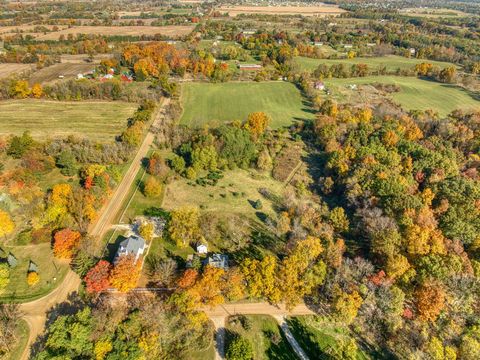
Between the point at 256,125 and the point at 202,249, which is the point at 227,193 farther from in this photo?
the point at 256,125

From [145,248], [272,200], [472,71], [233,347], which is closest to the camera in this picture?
[233,347]

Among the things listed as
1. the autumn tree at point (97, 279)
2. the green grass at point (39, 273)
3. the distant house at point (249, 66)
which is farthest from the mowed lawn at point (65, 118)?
the distant house at point (249, 66)

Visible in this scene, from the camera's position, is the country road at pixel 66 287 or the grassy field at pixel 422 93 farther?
the grassy field at pixel 422 93

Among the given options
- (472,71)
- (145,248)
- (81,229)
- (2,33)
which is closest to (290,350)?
(145,248)

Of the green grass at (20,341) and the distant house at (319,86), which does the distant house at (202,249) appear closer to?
the green grass at (20,341)

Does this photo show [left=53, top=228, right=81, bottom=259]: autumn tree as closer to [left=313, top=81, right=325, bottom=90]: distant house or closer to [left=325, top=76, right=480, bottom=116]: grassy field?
Result: [left=325, top=76, right=480, bottom=116]: grassy field

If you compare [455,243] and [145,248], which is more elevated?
[455,243]

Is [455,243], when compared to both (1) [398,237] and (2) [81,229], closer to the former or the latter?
(1) [398,237]
